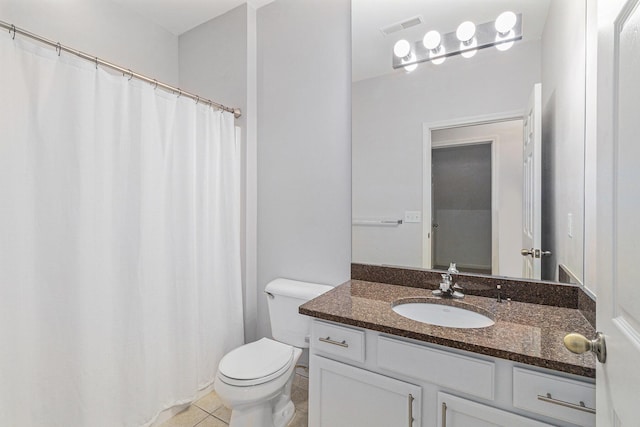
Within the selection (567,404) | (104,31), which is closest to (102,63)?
(104,31)

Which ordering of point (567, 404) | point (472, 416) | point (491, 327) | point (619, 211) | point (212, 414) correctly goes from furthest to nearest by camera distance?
point (212, 414) → point (491, 327) → point (472, 416) → point (567, 404) → point (619, 211)

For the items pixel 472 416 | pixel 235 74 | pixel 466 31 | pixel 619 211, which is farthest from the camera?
pixel 235 74

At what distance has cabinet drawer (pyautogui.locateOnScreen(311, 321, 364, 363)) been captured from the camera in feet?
3.82

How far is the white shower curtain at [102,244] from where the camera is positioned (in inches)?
49.8

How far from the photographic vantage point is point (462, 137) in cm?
152

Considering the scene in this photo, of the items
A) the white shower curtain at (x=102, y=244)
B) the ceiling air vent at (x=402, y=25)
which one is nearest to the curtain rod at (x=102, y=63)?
the white shower curtain at (x=102, y=244)

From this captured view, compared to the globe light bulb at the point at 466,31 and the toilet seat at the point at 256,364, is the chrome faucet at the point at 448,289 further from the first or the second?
the globe light bulb at the point at 466,31

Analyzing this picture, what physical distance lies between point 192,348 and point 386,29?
2171 mm

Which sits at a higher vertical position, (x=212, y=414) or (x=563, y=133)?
(x=563, y=133)

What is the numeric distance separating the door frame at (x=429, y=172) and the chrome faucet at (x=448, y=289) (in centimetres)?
15

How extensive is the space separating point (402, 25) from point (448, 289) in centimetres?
138

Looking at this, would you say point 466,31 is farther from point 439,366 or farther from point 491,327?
point 439,366

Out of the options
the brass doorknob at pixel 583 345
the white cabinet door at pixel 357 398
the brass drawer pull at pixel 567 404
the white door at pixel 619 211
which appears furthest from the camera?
the white cabinet door at pixel 357 398

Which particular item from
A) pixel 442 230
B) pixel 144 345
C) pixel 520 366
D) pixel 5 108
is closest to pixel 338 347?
pixel 520 366
